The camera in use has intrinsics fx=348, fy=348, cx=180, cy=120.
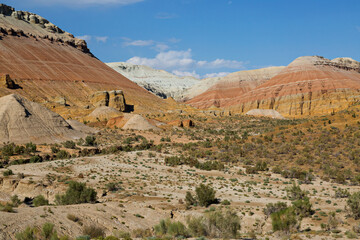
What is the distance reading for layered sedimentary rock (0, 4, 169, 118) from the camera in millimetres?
73613

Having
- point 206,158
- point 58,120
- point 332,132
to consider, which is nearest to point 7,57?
point 58,120

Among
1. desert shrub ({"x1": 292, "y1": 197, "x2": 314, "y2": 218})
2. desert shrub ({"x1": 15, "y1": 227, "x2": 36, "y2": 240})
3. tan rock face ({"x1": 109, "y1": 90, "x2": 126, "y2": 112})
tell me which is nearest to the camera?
desert shrub ({"x1": 15, "y1": 227, "x2": 36, "y2": 240})

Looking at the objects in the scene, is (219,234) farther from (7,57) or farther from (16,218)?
(7,57)

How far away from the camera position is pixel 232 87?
132375mm

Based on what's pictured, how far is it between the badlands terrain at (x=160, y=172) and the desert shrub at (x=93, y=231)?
0.05m

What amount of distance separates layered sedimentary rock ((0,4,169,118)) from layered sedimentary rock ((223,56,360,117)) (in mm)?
27297

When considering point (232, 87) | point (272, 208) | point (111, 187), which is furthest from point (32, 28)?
point (272, 208)

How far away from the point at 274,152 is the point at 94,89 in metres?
62.8

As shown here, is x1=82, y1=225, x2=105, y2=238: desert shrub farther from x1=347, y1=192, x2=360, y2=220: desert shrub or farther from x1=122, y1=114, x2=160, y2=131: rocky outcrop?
x1=122, y1=114, x2=160, y2=131: rocky outcrop

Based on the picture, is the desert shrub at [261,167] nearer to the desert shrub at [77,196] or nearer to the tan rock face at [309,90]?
the desert shrub at [77,196]

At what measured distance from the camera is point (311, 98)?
87.2 m

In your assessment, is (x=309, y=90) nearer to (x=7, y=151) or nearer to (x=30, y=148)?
(x=30, y=148)

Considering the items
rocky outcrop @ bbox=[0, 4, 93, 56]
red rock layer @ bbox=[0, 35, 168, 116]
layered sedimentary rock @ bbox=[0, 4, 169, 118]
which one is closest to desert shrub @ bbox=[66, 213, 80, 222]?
layered sedimentary rock @ bbox=[0, 4, 169, 118]

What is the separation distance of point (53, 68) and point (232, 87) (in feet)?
226
